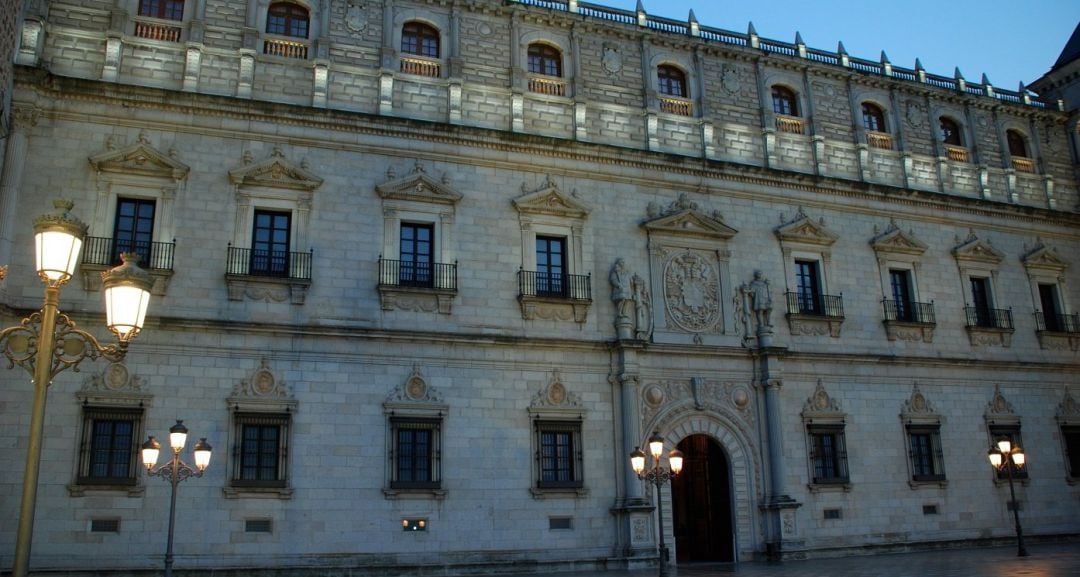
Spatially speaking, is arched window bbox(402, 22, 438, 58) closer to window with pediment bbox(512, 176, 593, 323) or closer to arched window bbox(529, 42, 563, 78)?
arched window bbox(529, 42, 563, 78)

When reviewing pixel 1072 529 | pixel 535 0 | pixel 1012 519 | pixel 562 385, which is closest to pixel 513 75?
pixel 535 0

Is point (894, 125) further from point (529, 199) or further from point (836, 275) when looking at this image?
point (529, 199)

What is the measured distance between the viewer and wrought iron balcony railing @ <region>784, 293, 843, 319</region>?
25.0 m

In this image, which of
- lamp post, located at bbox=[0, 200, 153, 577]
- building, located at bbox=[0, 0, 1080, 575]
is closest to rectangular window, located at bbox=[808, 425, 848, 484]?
building, located at bbox=[0, 0, 1080, 575]

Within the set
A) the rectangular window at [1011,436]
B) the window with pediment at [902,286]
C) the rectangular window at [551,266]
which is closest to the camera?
the rectangular window at [551,266]

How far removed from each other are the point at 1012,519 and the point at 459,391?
55.3ft

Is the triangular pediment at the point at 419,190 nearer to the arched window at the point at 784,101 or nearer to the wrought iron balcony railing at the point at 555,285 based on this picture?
the wrought iron balcony railing at the point at 555,285

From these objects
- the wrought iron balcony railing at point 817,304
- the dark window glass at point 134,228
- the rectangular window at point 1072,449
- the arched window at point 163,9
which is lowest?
the rectangular window at point 1072,449

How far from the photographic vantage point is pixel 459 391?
2117 cm

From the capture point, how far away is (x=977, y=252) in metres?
27.8

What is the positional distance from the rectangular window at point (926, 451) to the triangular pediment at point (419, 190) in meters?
14.6

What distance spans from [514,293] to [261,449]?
23.0 feet

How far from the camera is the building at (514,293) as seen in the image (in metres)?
19.3

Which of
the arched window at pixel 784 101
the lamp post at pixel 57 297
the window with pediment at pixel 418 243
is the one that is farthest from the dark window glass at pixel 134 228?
the arched window at pixel 784 101
